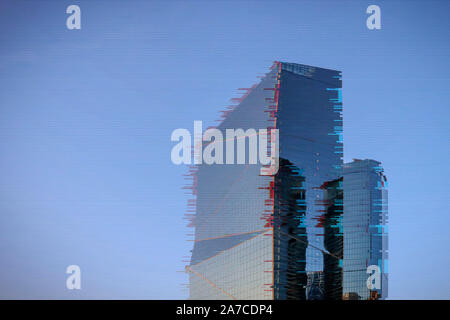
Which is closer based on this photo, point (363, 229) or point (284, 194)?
point (284, 194)

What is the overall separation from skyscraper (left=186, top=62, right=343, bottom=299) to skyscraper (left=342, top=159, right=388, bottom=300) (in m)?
35.7

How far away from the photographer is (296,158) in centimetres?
4056

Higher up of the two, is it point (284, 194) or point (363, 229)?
point (284, 194)

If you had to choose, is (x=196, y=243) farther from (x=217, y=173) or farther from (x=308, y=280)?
(x=308, y=280)

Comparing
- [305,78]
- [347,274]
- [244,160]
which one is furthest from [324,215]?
[347,274]

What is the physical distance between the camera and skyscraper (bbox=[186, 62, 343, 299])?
128 ft

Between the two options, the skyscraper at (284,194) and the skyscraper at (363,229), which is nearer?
the skyscraper at (284,194)

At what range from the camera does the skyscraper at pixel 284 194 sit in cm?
3888

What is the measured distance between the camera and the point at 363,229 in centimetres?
7838

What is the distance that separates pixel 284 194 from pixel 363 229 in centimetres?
4329

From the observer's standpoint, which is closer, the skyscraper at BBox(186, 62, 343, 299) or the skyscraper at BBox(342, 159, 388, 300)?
the skyscraper at BBox(186, 62, 343, 299)

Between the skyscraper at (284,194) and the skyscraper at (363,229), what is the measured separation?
35.7 m

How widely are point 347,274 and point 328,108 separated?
141ft
